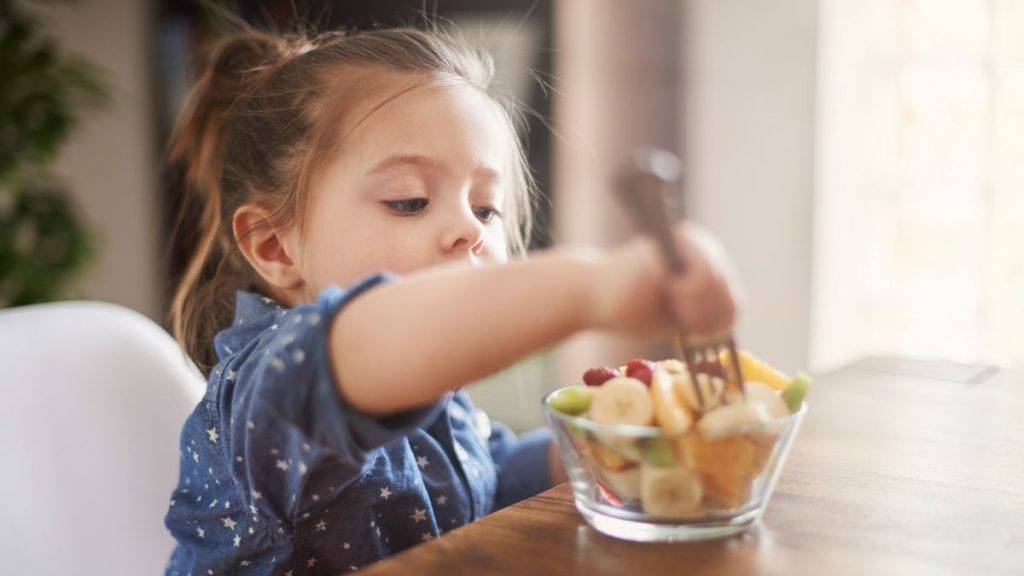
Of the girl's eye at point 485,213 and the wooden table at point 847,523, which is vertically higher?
the girl's eye at point 485,213

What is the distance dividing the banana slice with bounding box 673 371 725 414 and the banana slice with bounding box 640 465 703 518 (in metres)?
0.04

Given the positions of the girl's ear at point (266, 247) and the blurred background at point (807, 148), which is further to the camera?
the blurred background at point (807, 148)

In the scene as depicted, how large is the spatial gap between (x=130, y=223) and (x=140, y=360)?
328 centimetres

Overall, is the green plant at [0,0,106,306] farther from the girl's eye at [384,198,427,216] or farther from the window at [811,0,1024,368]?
the girl's eye at [384,198,427,216]

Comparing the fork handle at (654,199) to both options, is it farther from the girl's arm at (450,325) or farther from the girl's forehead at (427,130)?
the girl's forehead at (427,130)

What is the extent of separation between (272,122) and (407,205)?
0.75 ft

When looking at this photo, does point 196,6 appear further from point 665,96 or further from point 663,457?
point 663,457

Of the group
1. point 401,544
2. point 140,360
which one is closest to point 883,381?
point 401,544

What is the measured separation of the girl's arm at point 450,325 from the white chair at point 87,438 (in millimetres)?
527

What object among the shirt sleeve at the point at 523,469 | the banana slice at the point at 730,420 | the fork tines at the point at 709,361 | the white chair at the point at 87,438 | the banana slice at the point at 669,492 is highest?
the fork tines at the point at 709,361

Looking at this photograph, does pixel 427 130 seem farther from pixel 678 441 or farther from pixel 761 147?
pixel 761 147

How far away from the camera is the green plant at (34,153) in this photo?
283cm

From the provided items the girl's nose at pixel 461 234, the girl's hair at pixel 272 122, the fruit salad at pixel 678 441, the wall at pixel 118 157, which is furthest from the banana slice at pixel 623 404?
the wall at pixel 118 157

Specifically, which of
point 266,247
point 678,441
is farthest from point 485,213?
point 678,441
